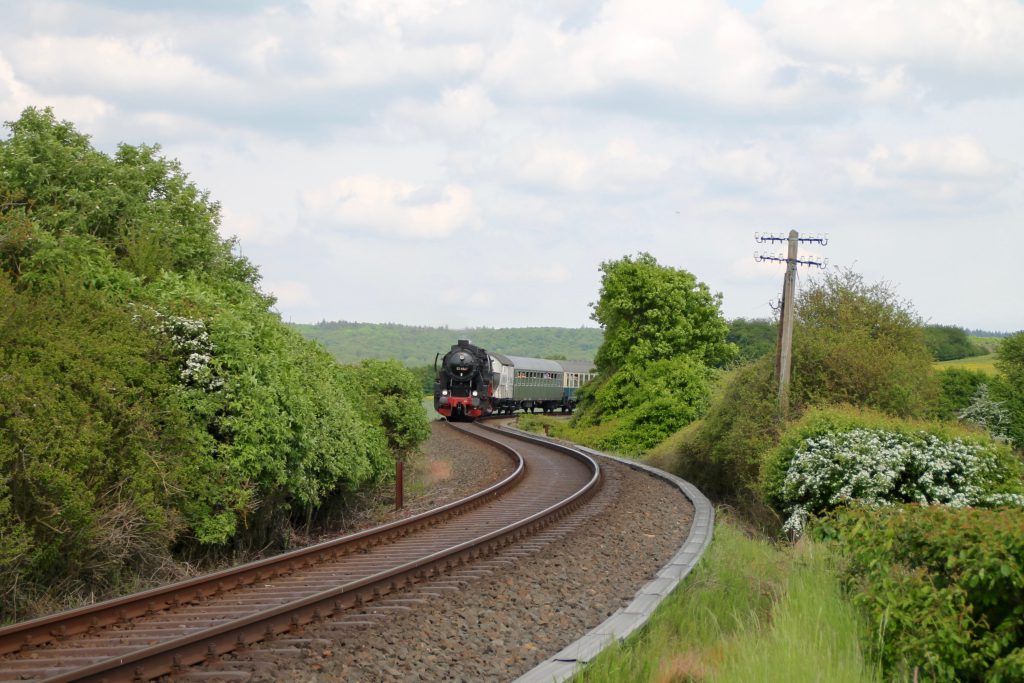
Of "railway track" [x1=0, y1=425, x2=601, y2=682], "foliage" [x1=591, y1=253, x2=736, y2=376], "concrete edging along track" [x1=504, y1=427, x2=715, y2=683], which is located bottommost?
"railway track" [x1=0, y1=425, x2=601, y2=682]

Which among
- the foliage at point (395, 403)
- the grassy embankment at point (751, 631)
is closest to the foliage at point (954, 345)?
the foliage at point (395, 403)

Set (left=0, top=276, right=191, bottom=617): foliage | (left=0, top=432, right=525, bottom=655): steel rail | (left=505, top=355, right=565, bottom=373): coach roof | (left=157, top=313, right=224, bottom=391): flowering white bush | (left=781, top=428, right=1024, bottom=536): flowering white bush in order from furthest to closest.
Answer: (left=505, top=355, right=565, bottom=373): coach roof → (left=781, top=428, right=1024, bottom=536): flowering white bush → (left=157, top=313, right=224, bottom=391): flowering white bush → (left=0, top=276, right=191, bottom=617): foliage → (left=0, top=432, right=525, bottom=655): steel rail

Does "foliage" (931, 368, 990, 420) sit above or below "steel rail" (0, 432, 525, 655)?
above

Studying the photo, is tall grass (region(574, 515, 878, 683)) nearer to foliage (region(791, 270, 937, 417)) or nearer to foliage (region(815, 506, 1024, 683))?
foliage (region(815, 506, 1024, 683))

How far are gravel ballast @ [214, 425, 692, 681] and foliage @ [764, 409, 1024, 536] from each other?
9.34 ft

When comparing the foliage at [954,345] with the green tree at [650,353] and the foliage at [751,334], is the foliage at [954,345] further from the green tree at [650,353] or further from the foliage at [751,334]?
the green tree at [650,353]

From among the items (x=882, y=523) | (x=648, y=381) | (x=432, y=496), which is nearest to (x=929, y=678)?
(x=882, y=523)

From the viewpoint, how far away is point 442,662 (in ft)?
24.9

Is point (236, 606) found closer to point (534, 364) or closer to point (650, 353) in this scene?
point (650, 353)

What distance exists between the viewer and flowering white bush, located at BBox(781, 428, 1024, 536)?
16.3 metres

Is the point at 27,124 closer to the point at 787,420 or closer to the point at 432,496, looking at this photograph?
the point at 432,496

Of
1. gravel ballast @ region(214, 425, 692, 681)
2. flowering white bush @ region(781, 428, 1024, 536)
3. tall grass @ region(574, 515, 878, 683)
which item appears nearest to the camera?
tall grass @ region(574, 515, 878, 683)

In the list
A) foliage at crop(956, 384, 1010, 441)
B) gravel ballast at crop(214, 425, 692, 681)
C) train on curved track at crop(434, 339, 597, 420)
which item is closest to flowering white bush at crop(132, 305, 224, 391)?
gravel ballast at crop(214, 425, 692, 681)

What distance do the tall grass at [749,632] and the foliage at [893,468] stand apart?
17.3 feet
